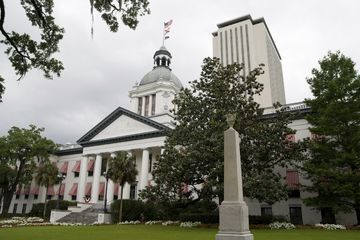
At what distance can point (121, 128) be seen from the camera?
→ 43750 mm

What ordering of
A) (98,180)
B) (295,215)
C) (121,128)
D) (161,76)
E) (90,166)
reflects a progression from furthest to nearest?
(161,76) → (90,166) → (121,128) → (98,180) → (295,215)

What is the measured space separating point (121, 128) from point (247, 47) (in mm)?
44097

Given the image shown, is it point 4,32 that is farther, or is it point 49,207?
point 49,207

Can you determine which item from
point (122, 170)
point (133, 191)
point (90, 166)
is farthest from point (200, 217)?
point (90, 166)

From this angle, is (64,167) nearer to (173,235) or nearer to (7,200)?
(7,200)

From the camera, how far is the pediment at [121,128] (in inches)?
1609

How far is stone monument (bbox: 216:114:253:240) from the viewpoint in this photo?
969cm

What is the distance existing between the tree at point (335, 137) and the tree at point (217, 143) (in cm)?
223

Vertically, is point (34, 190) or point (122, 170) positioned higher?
point (122, 170)

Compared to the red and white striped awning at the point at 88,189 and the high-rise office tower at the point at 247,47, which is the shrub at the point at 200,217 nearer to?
the red and white striped awning at the point at 88,189

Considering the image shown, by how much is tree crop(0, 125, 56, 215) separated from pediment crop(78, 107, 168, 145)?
5567 mm

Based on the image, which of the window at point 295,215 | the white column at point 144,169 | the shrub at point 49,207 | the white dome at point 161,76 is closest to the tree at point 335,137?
the window at point 295,215

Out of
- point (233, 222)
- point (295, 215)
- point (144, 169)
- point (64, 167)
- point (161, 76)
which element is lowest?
point (233, 222)

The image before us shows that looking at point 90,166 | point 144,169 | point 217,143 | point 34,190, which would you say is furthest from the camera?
point 34,190
